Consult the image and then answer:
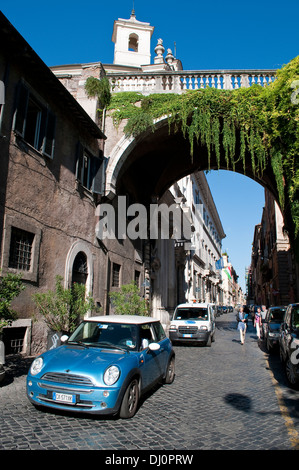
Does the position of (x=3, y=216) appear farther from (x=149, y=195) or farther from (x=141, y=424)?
(x=149, y=195)

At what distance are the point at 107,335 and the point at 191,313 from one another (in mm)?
9790

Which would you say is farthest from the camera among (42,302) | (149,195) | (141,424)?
(149,195)

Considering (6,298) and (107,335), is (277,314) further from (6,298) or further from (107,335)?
(6,298)

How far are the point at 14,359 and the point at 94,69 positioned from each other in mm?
12389

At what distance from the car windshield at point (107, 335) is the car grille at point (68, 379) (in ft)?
3.33

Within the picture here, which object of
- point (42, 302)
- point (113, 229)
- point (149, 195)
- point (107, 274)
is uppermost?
point (149, 195)

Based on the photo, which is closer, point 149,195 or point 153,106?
point 153,106

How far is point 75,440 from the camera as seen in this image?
397 cm

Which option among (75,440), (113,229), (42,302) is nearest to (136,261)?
(113,229)

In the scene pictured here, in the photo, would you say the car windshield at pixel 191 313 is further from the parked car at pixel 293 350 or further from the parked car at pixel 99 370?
the parked car at pixel 99 370

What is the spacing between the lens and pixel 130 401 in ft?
16.4

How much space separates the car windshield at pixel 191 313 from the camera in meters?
15.0

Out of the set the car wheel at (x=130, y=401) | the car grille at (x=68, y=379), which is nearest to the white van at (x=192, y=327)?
the car wheel at (x=130, y=401)

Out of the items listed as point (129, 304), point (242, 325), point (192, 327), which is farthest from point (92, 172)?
point (242, 325)
